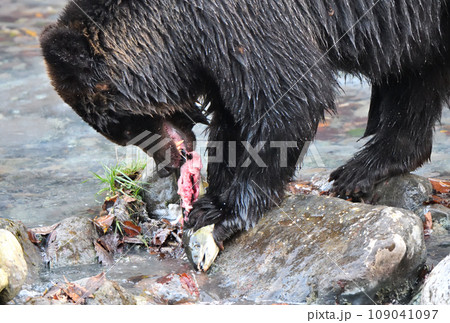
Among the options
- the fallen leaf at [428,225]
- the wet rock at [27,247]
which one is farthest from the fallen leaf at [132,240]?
the fallen leaf at [428,225]

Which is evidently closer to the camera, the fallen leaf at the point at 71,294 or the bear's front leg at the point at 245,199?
the fallen leaf at the point at 71,294

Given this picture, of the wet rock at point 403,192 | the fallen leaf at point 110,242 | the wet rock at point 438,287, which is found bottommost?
the fallen leaf at point 110,242

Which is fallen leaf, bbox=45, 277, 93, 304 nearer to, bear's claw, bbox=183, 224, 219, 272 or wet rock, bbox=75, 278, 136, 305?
wet rock, bbox=75, 278, 136, 305

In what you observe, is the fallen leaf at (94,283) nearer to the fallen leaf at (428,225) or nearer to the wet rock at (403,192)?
the fallen leaf at (428,225)

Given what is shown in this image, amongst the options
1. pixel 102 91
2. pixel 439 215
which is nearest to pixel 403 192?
pixel 439 215

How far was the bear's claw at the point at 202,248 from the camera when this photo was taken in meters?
4.40

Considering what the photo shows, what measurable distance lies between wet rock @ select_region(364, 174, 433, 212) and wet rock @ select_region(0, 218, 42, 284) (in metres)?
2.53

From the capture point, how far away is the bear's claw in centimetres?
440

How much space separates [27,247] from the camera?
457 centimetres

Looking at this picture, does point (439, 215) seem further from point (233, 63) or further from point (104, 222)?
point (104, 222)

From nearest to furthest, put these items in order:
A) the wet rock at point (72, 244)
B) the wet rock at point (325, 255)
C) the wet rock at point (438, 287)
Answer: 1. the wet rock at point (438, 287)
2. the wet rock at point (325, 255)
3. the wet rock at point (72, 244)

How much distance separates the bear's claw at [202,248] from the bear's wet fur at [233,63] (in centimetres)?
6

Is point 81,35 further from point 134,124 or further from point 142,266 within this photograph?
point 142,266
